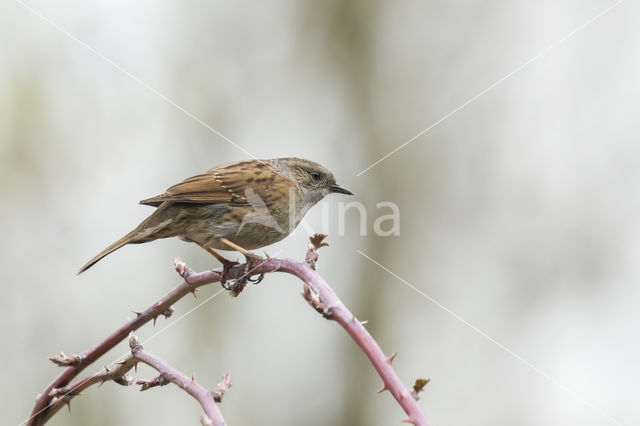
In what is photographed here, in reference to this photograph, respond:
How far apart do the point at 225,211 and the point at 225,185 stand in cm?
25

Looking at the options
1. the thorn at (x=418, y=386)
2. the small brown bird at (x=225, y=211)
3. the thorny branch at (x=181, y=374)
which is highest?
the small brown bird at (x=225, y=211)

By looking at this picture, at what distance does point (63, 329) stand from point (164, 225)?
5009 millimetres

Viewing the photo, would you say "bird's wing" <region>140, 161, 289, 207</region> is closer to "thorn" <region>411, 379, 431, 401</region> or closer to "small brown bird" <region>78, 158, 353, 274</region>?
"small brown bird" <region>78, 158, 353, 274</region>

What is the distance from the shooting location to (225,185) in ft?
14.5

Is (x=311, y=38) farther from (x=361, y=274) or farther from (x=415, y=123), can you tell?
(x=361, y=274)

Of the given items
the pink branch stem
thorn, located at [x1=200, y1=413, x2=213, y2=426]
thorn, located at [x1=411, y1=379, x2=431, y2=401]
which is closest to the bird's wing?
the pink branch stem

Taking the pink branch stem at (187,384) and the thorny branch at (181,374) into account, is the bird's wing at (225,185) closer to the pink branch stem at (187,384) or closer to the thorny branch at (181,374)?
the thorny branch at (181,374)

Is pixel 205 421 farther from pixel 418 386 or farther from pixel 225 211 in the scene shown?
pixel 225 211

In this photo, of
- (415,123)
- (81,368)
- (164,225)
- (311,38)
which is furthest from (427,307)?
(81,368)

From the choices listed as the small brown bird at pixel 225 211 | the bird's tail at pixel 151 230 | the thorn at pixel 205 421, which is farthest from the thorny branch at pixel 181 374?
the small brown bird at pixel 225 211

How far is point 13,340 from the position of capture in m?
7.74

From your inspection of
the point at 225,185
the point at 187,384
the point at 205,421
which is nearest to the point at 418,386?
the point at 205,421

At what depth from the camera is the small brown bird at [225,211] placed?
4.06 metres

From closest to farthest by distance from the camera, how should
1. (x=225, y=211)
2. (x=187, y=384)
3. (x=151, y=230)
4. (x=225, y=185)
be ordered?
(x=187, y=384) → (x=151, y=230) → (x=225, y=211) → (x=225, y=185)
